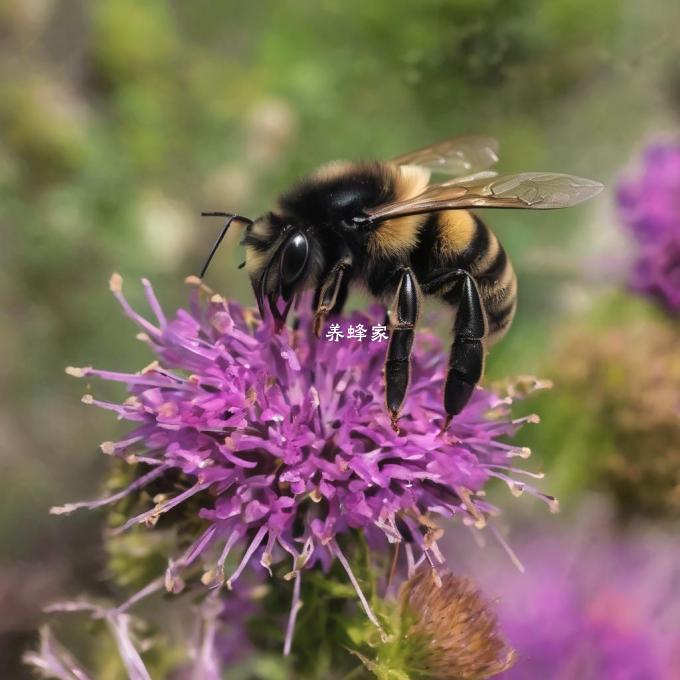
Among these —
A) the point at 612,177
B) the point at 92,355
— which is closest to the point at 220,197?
the point at 92,355

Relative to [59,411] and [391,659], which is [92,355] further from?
[391,659]

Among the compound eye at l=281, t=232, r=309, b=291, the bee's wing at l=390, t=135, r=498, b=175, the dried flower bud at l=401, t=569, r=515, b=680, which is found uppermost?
the bee's wing at l=390, t=135, r=498, b=175

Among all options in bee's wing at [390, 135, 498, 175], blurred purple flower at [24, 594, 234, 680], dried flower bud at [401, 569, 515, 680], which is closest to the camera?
dried flower bud at [401, 569, 515, 680]

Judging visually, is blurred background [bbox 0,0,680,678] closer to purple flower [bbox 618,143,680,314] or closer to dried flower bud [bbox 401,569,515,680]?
purple flower [bbox 618,143,680,314]


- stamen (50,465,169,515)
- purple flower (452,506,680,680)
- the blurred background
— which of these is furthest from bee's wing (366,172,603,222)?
the blurred background

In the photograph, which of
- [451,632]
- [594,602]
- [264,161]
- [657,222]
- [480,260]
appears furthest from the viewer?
[264,161]

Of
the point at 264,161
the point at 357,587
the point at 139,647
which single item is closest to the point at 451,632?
the point at 357,587

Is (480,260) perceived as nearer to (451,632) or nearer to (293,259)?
(293,259)
